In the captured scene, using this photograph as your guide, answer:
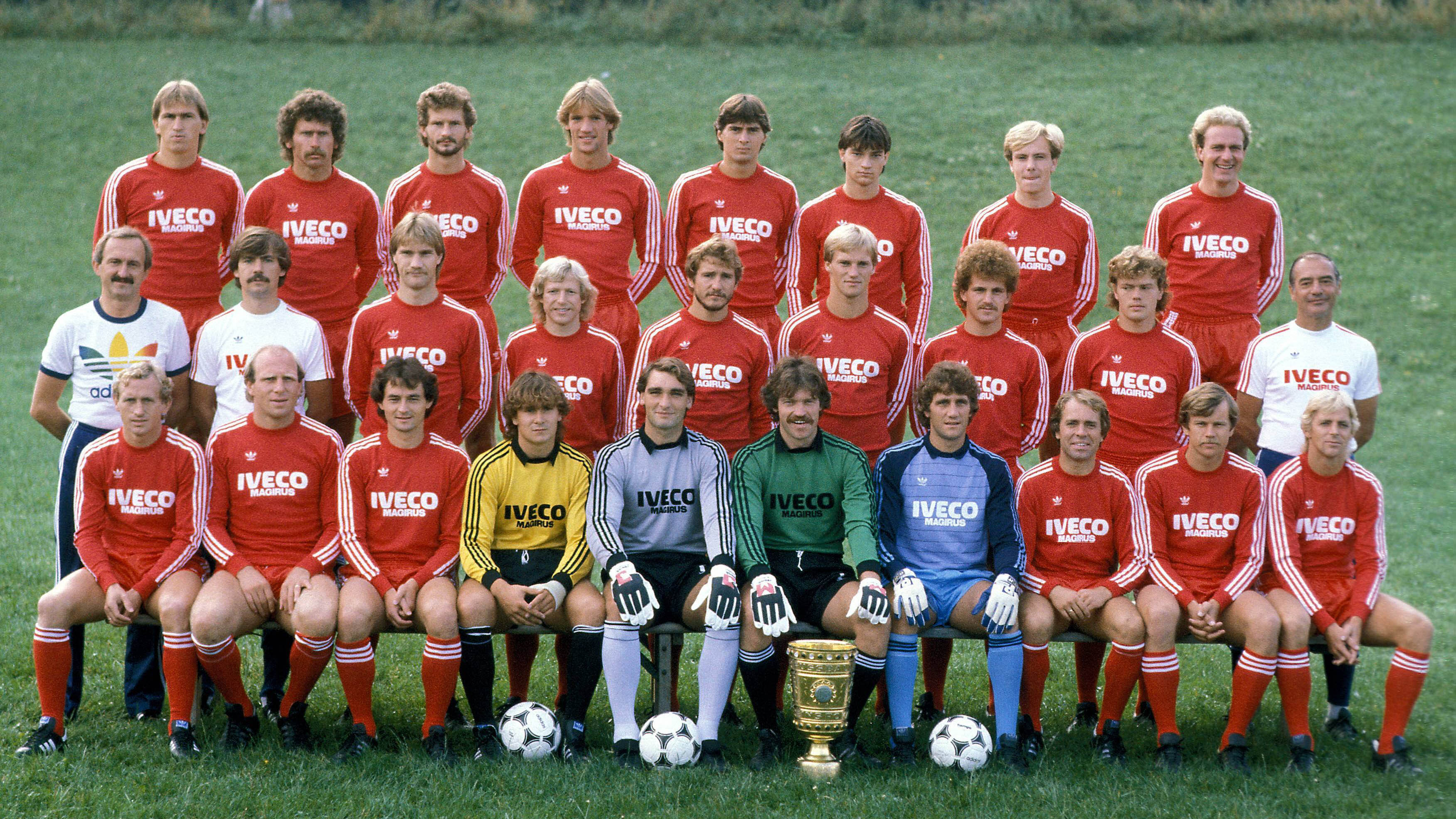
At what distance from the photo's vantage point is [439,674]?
5508mm

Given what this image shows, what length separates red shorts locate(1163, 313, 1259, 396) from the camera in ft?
22.7

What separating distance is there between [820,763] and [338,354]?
3.23 m

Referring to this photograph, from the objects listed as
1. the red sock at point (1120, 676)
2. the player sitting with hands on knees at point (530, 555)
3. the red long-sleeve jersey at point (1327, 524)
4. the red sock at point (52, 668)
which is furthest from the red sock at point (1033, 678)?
the red sock at point (52, 668)

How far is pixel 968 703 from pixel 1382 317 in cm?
1096

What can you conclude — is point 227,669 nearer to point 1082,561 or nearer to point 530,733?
point 530,733

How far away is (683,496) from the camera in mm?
5879

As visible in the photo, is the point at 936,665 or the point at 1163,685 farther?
the point at 936,665

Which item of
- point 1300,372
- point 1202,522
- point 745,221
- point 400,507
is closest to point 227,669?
point 400,507

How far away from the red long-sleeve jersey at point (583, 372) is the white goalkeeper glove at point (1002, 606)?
6.43ft

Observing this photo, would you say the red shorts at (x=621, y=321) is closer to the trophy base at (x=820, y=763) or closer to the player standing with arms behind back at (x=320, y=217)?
the player standing with arms behind back at (x=320, y=217)

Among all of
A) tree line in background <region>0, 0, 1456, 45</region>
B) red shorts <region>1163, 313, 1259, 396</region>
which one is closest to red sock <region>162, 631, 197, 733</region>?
red shorts <region>1163, 313, 1259, 396</region>

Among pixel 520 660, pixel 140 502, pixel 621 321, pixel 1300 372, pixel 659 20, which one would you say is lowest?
pixel 520 660

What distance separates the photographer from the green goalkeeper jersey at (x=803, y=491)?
5.87 meters

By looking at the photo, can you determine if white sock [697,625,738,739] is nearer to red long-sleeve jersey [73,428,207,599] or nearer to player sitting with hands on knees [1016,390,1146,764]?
player sitting with hands on knees [1016,390,1146,764]
